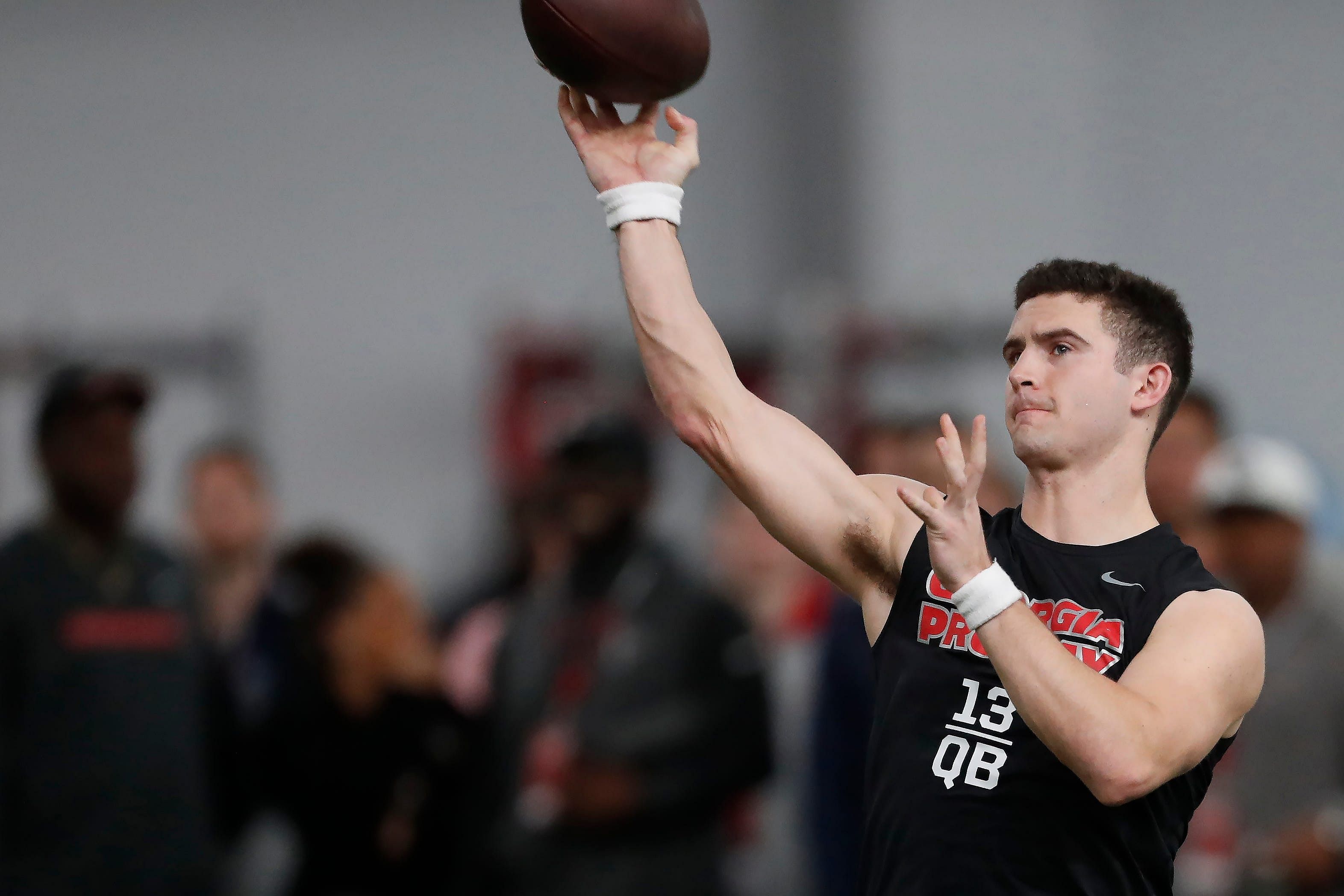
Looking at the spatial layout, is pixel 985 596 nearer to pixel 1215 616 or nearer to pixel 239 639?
pixel 1215 616

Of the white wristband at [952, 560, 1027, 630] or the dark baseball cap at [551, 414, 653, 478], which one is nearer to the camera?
the white wristband at [952, 560, 1027, 630]

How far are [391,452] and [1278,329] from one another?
5.96 m

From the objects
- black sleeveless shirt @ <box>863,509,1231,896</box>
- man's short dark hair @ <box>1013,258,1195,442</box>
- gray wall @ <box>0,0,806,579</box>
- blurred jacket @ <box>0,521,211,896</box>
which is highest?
gray wall @ <box>0,0,806,579</box>

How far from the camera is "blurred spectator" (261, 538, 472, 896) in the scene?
539 centimetres

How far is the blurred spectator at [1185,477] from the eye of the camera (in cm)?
472

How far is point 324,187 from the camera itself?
39.5 ft

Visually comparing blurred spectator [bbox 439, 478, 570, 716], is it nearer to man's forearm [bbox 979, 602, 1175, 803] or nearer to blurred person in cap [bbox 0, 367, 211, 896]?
blurred person in cap [bbox 0, 367, 211, 896]

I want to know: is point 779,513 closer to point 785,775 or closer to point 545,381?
point 785,775

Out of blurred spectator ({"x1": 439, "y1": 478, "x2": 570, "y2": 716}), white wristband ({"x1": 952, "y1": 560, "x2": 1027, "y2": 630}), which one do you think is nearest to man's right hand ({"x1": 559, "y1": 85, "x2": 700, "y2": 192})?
white wristband ({"x1": 952, "y1": 560, "x2": 1027, "y2": 630})

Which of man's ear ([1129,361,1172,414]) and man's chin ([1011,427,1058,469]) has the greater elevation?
man's ear ([1129,361,1172,414])

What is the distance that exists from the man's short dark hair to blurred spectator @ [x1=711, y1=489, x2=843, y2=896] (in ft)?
7.90

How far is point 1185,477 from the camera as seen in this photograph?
477cm

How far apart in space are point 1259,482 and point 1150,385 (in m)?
2.40

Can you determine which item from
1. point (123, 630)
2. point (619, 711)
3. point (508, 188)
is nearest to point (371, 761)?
point (619, 711)
